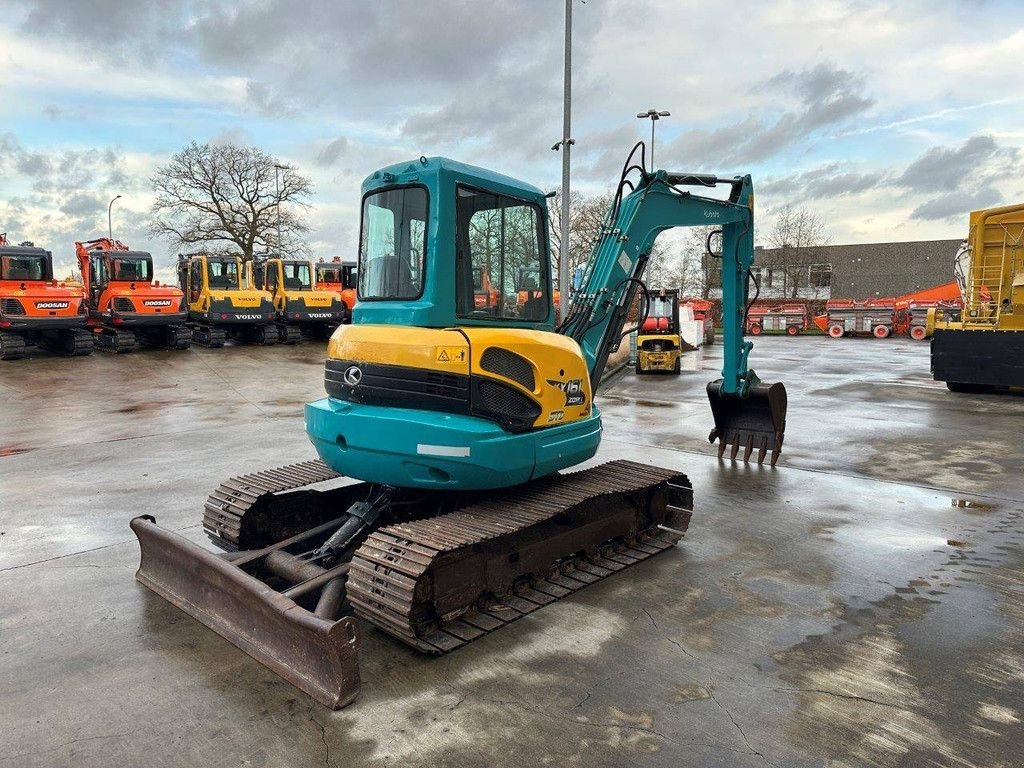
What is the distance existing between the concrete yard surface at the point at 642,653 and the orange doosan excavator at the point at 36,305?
14.4 m

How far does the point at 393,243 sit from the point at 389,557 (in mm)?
2097

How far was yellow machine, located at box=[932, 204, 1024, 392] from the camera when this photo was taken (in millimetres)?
14531

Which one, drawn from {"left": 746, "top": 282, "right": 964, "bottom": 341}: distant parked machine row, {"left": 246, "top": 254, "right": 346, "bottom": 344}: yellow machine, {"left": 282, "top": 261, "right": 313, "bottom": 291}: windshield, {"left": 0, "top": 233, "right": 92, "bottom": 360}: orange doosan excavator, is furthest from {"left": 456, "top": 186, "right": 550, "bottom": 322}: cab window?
{"left": 746, "top": 282, "right": 964, "bottom": 341}: distant parked machine row

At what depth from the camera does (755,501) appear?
24.0 ft

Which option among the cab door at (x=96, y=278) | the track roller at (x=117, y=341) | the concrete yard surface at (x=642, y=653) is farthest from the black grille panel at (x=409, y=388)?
the cab door at (x=96, y=278)

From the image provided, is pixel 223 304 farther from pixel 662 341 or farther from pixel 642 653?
pixel 642 653

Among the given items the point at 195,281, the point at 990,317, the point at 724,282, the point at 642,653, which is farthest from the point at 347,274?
the point at 642,653

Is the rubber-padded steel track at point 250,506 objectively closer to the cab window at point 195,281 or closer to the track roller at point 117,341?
the track roller at point 117,341

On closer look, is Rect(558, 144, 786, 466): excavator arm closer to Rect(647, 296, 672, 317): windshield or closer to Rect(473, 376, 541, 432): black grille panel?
Rect(473, 376, 541, 432): black grille panel

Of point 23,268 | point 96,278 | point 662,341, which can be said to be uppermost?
point 23,268

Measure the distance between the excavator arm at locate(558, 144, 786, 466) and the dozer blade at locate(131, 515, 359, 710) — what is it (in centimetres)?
333

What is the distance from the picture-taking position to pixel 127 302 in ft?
74.4

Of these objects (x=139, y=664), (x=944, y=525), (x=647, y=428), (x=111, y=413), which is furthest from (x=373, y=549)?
(x=111, y=413)

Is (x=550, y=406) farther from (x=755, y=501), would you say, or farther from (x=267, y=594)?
(x=755, y=501)
